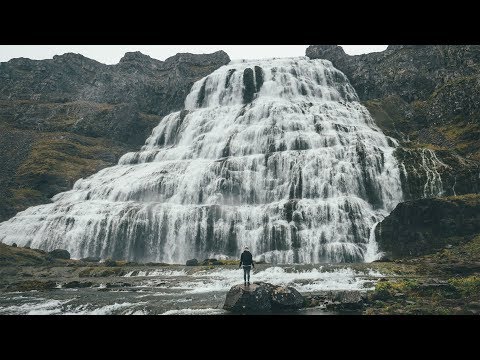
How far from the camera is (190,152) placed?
72.1 meters

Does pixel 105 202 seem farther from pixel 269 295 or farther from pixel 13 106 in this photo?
pixel 13 106

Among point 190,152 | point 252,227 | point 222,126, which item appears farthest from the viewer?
point 222,126

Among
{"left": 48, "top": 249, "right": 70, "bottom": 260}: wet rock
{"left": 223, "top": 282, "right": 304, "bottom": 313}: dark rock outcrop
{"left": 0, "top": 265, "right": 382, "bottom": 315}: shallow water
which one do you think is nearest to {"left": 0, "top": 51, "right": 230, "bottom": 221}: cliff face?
{"left": 48, "top": 249, "right": 70, "bottom": 260}: wet rock

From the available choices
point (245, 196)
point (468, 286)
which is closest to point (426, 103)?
point (245, 196)

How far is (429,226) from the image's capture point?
4378 cm

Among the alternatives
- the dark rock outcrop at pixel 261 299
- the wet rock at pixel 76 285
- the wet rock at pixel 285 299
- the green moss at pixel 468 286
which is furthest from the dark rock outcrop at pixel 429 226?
the wet rock at pixel 76 285

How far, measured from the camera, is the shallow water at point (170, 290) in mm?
23000

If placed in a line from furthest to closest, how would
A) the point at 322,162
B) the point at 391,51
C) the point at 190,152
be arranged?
the point at 391,51 < the point at 190,152 < the point at 322,162

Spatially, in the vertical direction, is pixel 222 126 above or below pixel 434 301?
above

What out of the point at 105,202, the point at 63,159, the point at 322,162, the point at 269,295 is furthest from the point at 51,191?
the point at 269,295

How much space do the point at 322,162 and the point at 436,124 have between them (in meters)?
32.9

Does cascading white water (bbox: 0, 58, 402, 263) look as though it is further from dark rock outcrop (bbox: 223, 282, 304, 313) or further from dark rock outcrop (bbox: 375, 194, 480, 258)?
dark rock outcrop (bbox: 223, 282, 304, 313)

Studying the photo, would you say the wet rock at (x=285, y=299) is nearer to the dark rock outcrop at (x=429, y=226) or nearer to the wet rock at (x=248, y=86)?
the dark rock outcrop at (x=429, y=226)
